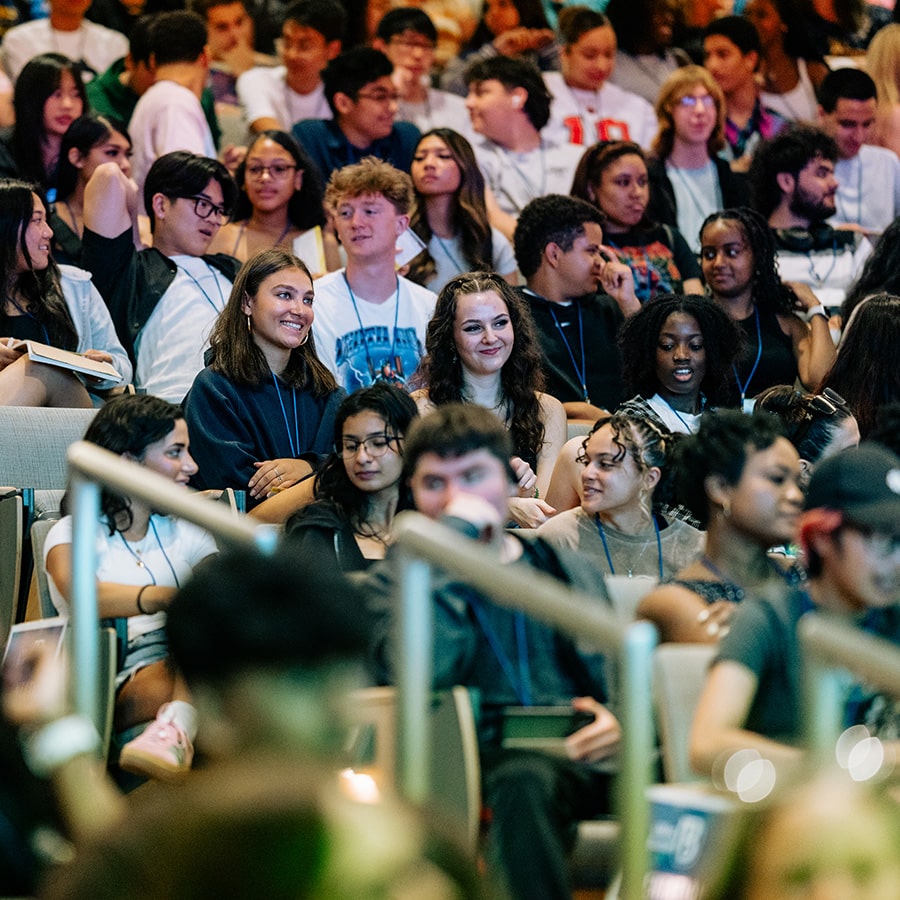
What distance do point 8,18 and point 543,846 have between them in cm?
512

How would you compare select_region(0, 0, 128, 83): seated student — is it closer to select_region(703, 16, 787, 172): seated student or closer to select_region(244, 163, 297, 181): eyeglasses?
select_region(244, 163, 297, 181): eyeglasses

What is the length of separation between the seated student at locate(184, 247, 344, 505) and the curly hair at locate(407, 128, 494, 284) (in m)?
1.17

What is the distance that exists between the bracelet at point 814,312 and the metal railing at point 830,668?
353 cm

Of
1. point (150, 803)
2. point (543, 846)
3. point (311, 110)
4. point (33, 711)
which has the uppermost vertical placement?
point (311, 110)

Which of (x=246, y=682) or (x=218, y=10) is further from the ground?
(x=218, y=10)

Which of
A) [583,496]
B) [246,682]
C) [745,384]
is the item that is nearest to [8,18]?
[745,384]

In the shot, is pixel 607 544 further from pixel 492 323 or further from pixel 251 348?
pixel 251 348

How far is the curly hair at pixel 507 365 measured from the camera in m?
4.61

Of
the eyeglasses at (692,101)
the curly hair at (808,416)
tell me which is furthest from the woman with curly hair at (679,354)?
the eyeglasses at (692,101)

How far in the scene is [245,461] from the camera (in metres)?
4.50

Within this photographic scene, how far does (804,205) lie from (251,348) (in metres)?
2.51

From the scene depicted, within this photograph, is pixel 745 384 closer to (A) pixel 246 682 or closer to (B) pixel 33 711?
(B) pixel 33 711

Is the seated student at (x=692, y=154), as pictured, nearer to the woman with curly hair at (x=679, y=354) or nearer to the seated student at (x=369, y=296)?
the seated student at (x=369, y=296)

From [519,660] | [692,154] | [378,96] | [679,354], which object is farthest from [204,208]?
[519,660]
